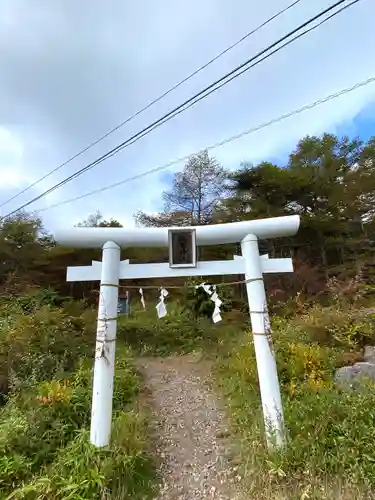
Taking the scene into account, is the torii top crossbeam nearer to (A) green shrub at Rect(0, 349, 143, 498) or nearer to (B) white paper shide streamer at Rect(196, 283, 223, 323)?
(B) white paper shide streamer at Rect(196, 283, 223, 323)

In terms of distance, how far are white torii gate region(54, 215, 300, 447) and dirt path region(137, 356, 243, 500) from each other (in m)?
0.58

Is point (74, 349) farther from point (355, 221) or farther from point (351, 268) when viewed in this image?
point (355, 221)

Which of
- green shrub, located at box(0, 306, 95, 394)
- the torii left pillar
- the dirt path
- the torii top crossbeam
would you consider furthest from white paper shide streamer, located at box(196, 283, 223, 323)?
green shrub, located at box(0, 306, 95, 394)

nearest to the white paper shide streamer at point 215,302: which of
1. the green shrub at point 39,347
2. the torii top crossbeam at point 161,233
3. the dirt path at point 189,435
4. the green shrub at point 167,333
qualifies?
the torii top crossbeam at point 161,233

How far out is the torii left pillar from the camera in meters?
2.70

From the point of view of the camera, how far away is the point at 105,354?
276 centimetres

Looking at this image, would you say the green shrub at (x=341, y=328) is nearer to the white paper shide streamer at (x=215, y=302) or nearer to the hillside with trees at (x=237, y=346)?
the hillside with trees at (x=237, y=346)

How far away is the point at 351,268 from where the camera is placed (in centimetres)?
909

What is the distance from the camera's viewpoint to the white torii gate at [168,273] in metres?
2.73

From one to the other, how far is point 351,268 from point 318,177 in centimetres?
301

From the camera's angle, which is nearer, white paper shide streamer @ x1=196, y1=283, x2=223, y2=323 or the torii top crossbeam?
the torii top crossbeam

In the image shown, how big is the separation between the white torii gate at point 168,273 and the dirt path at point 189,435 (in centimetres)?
58

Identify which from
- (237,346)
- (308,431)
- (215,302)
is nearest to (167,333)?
(237,346)

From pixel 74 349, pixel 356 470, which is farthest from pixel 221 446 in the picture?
pixel 74 349
